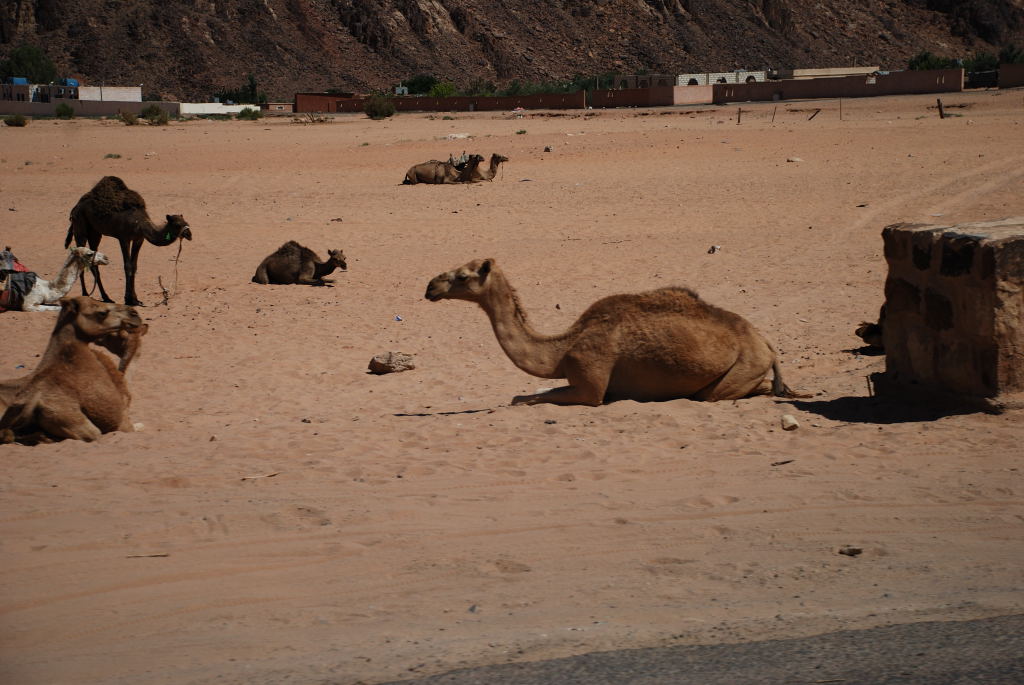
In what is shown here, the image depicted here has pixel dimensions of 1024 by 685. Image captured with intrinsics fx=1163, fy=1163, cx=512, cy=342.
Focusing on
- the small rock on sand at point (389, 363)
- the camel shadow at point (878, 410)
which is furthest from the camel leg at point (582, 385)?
the small rock on sand at point (389, 363)

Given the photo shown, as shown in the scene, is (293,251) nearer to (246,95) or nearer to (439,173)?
(439,173)

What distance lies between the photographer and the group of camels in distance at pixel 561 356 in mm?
8883

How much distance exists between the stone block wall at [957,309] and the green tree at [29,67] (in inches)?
3564

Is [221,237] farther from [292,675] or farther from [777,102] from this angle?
[777,102]

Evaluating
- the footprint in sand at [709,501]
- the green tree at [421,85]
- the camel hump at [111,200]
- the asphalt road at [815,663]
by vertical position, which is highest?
the green tree at [421,85]

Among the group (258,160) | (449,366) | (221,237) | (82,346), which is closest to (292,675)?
(82,346)

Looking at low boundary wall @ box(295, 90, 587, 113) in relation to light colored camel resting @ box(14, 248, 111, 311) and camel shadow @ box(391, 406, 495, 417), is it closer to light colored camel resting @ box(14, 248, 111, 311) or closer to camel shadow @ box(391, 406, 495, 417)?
light colored camel resting @ box(14, 248, 111, 311)

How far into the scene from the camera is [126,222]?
16359 mm

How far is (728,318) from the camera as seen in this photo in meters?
9.38

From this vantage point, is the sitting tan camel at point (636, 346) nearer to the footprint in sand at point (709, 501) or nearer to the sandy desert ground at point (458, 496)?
the sandy desert ground at point (458, 496)

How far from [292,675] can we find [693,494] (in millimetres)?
3101

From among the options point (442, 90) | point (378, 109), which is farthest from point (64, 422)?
point (442, 90)

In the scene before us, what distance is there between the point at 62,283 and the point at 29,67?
81338 millimetres

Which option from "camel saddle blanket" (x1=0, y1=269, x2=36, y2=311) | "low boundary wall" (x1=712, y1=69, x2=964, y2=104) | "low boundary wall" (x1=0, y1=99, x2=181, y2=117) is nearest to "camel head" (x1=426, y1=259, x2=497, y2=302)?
"camel saddle blanket" (x1=0, y1=269, x2=36, y2=311)
